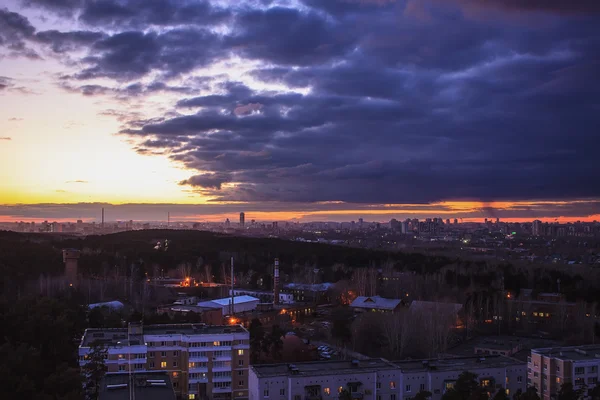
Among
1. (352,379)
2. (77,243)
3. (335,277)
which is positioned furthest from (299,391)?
(77,243)

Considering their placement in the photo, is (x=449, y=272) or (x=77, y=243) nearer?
(x=449, y=272)

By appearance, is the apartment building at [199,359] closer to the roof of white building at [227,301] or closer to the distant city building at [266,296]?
the roof of white building at [227,301]

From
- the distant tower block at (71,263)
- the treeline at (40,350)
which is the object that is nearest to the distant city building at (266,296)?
the distant tower block at (71,263)

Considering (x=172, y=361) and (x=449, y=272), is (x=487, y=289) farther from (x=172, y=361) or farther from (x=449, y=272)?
(x=172, y=361)

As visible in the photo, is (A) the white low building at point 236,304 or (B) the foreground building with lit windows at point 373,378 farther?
(A) the white low building at point 236,304

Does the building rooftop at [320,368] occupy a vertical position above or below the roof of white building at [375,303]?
above

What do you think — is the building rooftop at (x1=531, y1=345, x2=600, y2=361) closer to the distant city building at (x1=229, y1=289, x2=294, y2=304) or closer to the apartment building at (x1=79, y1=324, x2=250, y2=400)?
the apartment building at (x1=79, y1=324, x2=250, y2=400)

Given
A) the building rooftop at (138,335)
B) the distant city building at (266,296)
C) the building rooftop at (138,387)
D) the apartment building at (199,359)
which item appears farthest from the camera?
the distant city building at (266,296)
